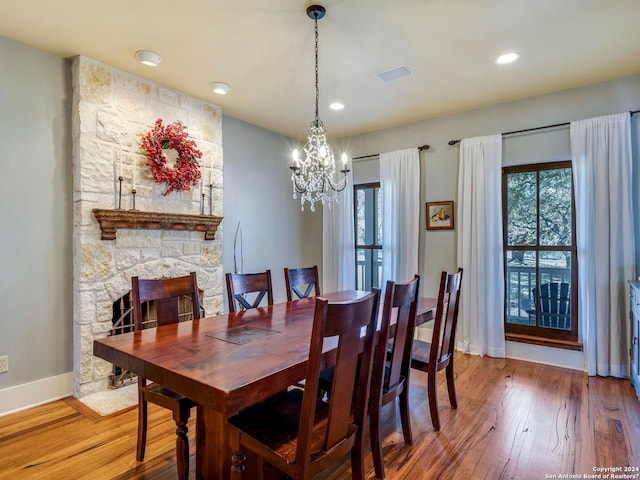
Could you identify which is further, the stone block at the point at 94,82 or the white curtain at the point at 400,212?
the white curtain at the point at 400,212

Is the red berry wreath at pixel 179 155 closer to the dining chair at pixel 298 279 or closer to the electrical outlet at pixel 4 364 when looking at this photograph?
the dining chair at pixel 298 279

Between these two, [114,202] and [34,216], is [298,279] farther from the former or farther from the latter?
[34,216]

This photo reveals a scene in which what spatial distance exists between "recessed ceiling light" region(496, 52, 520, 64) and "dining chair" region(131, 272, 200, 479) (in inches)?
114

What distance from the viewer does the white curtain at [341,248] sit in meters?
4.82

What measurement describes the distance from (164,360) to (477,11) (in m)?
2.68

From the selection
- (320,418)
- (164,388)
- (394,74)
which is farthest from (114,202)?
(394,74)

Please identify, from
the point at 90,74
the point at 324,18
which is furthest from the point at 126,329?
the point at 324,18

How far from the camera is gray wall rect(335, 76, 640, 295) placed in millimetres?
3285

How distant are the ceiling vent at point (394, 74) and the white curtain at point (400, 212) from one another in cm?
126

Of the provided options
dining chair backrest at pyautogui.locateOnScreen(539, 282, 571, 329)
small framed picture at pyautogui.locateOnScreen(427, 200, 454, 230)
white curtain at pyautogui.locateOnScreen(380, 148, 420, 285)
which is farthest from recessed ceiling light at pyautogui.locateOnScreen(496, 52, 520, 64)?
dining chair backrest at pyautogui.locateOnScreen(539, 282, 571, 329)

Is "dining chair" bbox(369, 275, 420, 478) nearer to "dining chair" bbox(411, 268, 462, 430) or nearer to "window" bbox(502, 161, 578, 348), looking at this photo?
"dining chair" bbox(411, 268, 462, 430)

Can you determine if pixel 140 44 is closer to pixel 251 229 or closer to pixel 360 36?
pixel 360 36

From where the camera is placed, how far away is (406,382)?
2141 mm

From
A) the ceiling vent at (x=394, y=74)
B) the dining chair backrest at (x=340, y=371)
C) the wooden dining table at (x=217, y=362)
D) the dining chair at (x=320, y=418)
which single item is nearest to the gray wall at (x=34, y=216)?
the wooden dining table at (x=217, y=362)
